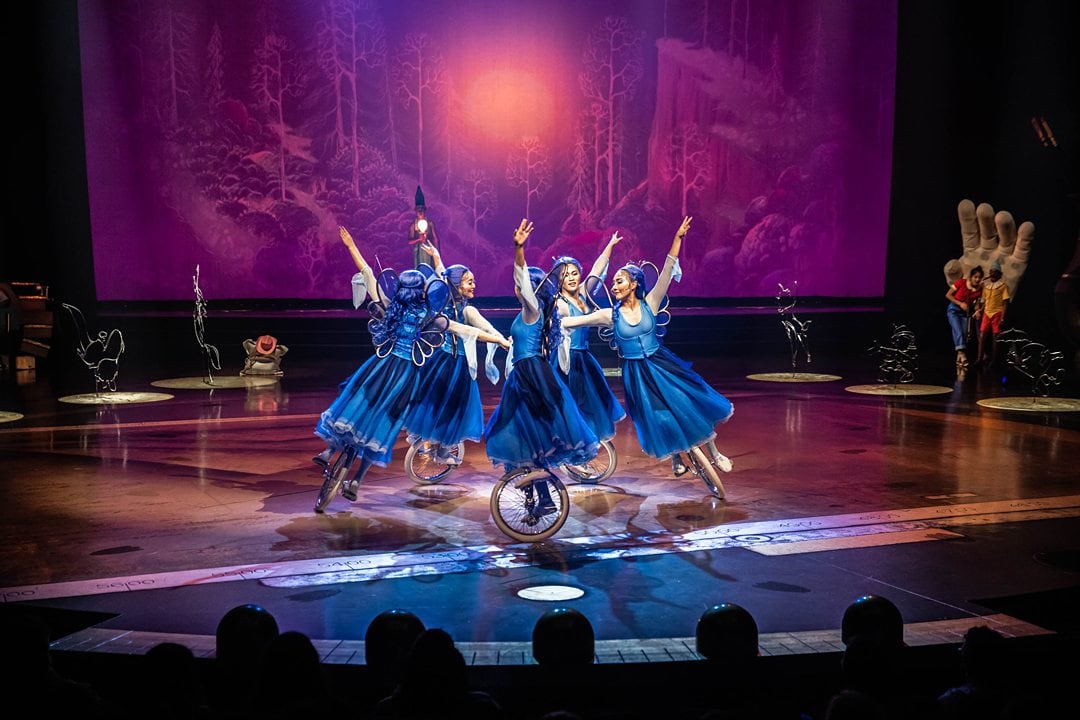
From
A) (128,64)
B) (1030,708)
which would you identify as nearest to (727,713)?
(1030,708)

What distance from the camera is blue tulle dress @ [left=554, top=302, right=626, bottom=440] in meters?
6.70

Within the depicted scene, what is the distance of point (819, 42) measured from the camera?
16.7m

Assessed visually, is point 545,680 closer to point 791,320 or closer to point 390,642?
point 390,642

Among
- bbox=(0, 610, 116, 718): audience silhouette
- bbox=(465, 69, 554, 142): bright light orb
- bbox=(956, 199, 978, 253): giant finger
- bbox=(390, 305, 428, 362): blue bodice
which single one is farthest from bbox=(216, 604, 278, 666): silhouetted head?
bbox=(956, 199, 978, 253): giant finger

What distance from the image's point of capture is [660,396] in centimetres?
626

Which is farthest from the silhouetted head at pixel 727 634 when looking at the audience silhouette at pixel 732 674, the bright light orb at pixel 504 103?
the bright light orb at pixel 504 103

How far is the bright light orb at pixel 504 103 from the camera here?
16.0 m

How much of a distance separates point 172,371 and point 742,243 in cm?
896

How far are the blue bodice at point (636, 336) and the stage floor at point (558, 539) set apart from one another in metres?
0.98

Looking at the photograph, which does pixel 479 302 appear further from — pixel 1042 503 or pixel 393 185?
pixel 1042 503

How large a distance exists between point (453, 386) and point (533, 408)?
1042mm

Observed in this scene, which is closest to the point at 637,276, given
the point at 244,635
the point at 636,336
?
the point at 636,336

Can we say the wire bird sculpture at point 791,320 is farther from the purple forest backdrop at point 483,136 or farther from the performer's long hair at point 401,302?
the performer's long hair at point 401,302

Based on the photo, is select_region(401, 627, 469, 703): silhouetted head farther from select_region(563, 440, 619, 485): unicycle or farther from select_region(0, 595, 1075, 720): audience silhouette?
select_region(563, 440, 619, 485): unicycle
